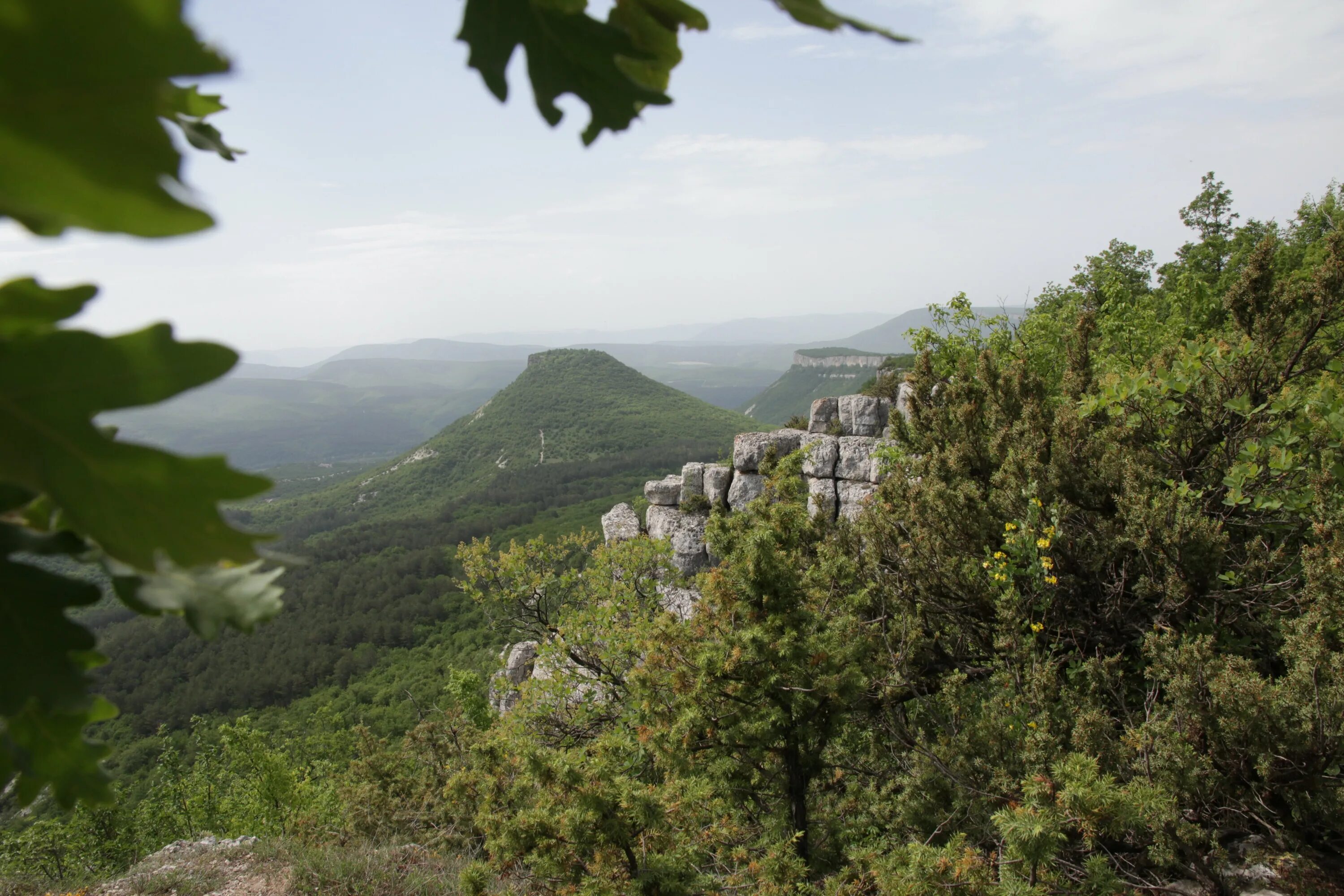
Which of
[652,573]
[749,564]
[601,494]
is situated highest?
[749,564]

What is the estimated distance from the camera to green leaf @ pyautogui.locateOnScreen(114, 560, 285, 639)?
50cm

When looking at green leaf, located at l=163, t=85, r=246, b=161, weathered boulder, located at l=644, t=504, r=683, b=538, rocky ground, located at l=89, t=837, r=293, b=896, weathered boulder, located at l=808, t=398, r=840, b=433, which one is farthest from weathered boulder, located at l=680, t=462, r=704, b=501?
green leaf, located at l=163, t=85, r=246, b=161

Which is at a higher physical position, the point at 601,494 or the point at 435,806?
the point at 435,806

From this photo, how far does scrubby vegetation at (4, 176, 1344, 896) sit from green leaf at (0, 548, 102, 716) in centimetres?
439

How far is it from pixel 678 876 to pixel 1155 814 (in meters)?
3.35

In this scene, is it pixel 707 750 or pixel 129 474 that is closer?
pixel 129 474

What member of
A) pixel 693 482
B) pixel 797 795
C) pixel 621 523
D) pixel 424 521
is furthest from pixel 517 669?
pixel 424 521

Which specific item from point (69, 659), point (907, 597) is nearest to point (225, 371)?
point (69, 659)

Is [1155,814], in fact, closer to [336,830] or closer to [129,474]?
[129,474]

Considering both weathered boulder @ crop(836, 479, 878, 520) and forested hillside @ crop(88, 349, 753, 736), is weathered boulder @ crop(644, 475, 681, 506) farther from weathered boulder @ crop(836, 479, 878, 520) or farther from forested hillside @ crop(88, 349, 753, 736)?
forested hillside @ crop(88, 349, 753, 736)

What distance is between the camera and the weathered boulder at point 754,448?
80.5 ft

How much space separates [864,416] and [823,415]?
1.78m

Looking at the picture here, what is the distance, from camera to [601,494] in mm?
71750

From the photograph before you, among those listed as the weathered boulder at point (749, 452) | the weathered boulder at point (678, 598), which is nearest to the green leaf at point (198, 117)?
the weathered boulder at point (678, 598)
